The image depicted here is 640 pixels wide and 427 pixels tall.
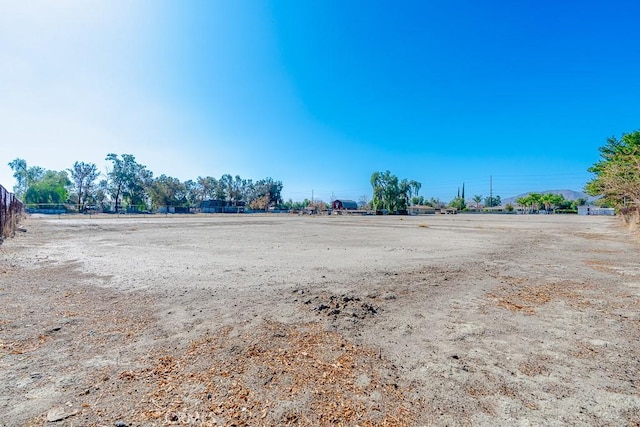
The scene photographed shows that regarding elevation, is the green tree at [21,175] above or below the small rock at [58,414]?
above

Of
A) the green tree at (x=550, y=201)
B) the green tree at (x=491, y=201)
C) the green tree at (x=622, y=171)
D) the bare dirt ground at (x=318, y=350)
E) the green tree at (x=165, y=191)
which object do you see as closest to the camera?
the bare dirt ground at (x=318, y=350)

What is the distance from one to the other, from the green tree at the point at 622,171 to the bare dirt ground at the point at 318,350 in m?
15.7

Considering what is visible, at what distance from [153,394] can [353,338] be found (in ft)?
6.62

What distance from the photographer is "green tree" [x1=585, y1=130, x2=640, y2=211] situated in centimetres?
1716

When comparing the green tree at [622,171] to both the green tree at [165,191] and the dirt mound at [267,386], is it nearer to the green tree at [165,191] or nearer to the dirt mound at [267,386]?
the dirt mound at [267,386]

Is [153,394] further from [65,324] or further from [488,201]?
[488,201]

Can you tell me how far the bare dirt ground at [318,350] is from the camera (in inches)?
86.1

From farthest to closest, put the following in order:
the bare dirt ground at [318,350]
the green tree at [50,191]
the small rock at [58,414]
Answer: the green tree at [50,191]
the bare dirt ground at [318,350]
the small rock at [58,414]

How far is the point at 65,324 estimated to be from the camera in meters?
3.80

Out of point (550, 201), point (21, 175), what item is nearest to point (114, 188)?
point (21, 175)

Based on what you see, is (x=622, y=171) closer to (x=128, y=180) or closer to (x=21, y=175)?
(x=128, y=180)

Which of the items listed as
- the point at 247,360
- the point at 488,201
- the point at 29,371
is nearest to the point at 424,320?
the point at 247,360

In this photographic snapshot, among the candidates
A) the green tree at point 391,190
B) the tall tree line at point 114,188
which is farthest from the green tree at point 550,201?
the tall tree line at point 114,188

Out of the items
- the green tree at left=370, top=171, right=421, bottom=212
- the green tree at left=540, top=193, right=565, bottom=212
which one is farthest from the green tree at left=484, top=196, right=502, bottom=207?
the green tree at left=370, top=171, right=421, bottom=212
